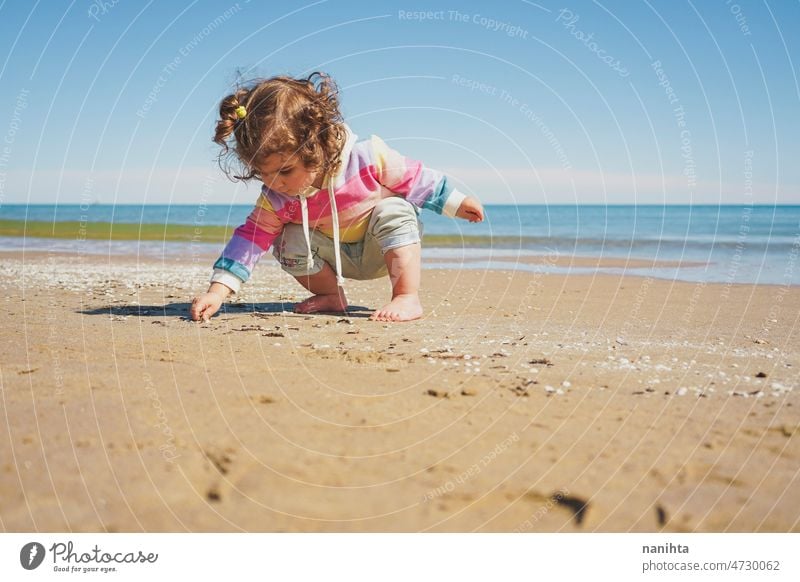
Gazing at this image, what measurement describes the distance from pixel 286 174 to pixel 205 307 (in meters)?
0.92

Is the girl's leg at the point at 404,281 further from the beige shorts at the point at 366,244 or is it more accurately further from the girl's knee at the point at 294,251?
the girl's knee at the point at 294,251

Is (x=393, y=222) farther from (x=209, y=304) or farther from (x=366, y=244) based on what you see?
(x=209, y=304)

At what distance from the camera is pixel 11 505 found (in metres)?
1.81

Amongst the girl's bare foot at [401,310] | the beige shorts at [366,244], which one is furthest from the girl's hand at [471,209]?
the girl's bare foot at [401,310]

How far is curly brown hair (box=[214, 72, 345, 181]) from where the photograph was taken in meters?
3.94

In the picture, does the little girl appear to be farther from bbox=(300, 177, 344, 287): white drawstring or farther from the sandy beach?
the sandy beach

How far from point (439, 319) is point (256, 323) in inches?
44.3

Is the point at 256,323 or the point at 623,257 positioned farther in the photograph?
the point at 623,257

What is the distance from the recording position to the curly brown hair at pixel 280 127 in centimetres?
394

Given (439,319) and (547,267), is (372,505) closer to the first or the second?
(439,319)

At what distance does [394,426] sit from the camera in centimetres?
233

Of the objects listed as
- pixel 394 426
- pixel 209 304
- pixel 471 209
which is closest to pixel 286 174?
pixel 209 304

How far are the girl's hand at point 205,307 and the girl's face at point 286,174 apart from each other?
0.74 m
